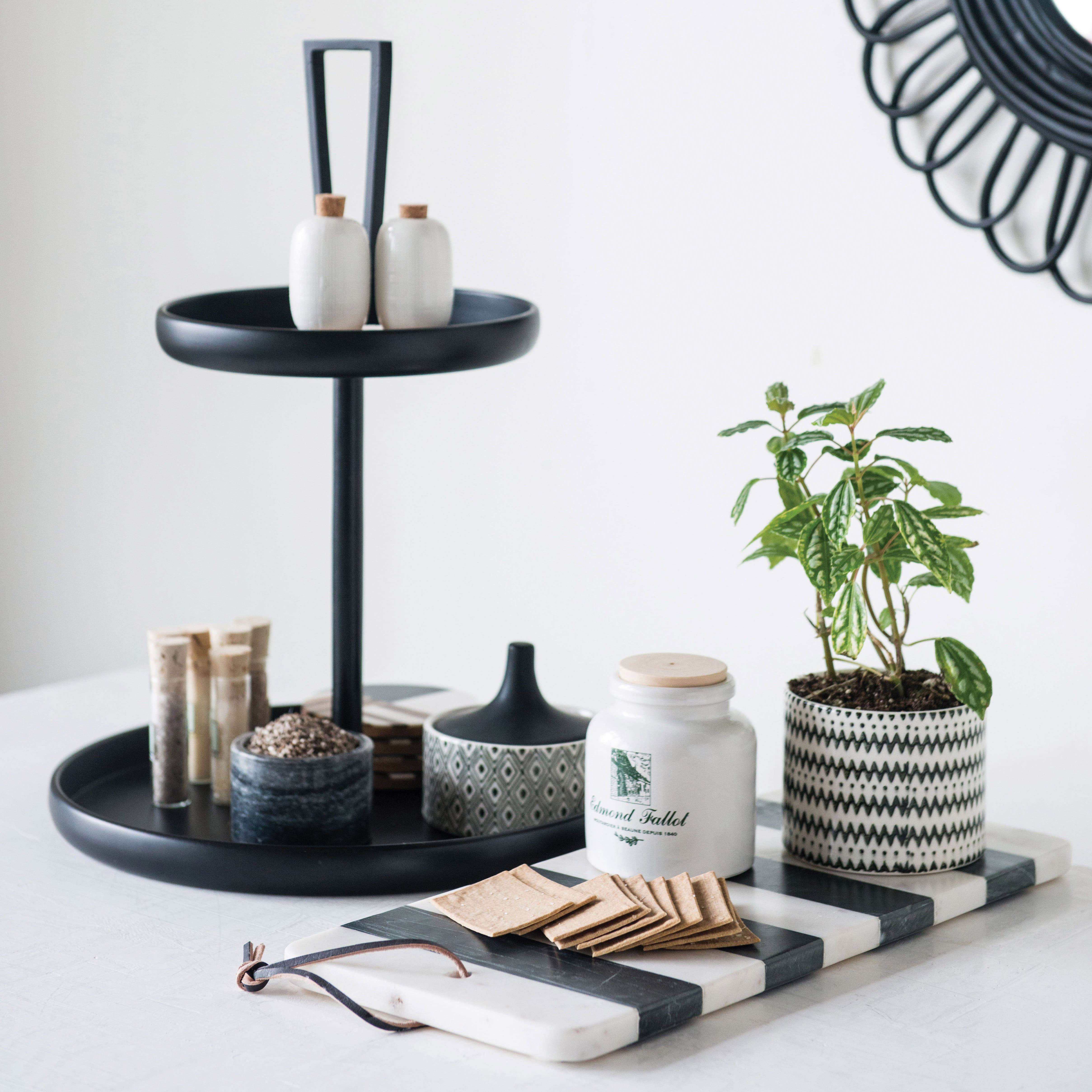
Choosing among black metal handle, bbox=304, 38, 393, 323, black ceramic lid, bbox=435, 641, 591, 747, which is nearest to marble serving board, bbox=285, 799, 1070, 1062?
black ceramic lid, bbox=435, 641, 591, 747

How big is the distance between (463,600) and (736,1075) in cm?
130

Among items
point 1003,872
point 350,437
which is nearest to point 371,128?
point 350,437

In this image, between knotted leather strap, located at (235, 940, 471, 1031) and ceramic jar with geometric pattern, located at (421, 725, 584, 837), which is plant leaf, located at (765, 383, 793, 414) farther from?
knotted leather strap, located at (235, 940, 471, 1031)

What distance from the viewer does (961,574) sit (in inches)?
36.0

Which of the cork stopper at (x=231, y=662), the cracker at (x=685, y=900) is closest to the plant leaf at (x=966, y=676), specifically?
the cracker at (x=685, y=900)

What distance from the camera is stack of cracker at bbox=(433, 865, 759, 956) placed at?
2.72ft

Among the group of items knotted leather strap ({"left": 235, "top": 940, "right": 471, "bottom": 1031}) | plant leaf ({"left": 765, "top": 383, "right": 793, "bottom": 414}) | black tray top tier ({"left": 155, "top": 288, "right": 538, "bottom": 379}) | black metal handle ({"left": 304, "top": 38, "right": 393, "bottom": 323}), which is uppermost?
black metal handle ({"left": 304, "top": 38, "right": 393, "bottom": 323})

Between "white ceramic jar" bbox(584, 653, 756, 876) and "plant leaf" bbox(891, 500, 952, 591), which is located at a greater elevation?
"plant leaf" bbox(891, 500, 952, 591)

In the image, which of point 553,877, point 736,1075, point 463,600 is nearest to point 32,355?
point 463,600

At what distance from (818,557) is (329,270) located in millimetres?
405

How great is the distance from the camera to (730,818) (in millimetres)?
942

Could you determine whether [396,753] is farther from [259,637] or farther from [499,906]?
[499,906]

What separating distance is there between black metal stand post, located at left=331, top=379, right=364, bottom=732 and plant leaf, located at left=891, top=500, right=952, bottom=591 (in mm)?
434

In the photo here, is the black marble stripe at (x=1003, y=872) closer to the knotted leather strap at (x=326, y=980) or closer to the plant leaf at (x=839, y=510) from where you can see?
the plant leaf at (x=839, y=510)
